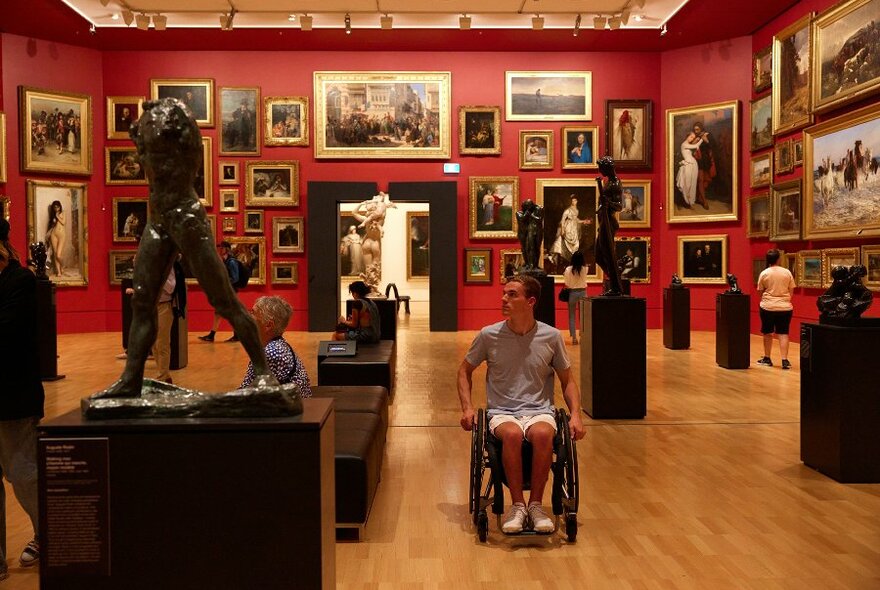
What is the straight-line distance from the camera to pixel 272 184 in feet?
68.5

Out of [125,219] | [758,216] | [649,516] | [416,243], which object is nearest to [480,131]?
[416,243]

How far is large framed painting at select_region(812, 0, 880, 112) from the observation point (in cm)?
1364

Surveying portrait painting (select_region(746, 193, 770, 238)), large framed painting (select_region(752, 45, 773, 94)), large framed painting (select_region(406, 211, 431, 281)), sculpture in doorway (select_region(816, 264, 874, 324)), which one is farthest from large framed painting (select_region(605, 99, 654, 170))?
sculpture in doorway (select_region(816, 264, 874, 324))

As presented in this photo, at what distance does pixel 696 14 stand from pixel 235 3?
10.7 metres

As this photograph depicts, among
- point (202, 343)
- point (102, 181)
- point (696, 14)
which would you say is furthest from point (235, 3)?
point (696, 14)

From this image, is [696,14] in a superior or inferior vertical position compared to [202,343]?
superior

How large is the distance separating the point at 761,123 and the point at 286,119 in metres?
11.9

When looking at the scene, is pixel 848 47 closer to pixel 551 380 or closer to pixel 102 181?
pixel 551 380

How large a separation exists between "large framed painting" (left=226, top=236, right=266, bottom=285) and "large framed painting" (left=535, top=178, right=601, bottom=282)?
7430 mm

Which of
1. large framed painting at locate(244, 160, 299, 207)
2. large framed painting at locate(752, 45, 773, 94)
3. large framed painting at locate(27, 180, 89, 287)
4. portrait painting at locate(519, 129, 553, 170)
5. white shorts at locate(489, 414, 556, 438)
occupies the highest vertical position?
large framed painting at locate(752, 45, 773, 94)

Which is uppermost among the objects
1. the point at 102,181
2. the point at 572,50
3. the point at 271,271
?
the point at 572,50

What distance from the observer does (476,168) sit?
2117cm

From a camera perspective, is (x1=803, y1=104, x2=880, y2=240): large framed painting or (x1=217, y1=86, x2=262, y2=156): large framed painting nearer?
(x1=803, y1=104, x2=880, y2=240): large framed painting

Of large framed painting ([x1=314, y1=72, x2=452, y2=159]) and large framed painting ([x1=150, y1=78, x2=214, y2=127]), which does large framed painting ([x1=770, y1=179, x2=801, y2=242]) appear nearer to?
large framed painting ([x1=314, y1=72, x2=452, y2=159])
